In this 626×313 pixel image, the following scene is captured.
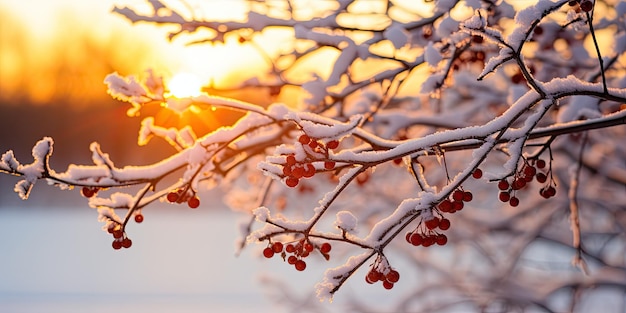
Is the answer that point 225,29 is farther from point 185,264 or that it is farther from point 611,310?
point 185,264

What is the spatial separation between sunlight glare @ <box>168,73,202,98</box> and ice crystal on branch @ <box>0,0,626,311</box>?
42 mm

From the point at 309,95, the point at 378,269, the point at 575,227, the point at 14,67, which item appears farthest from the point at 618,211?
the point at 14,67

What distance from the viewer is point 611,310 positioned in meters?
7.60

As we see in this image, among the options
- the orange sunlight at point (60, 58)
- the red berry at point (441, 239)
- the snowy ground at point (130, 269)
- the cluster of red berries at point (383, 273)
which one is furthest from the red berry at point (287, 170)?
the orange sunlight at point (60, 58)

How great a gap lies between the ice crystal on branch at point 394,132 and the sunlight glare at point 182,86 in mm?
42

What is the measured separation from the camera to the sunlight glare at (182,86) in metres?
2.58

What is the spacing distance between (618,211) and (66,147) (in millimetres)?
28571

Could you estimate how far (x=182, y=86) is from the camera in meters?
2.70

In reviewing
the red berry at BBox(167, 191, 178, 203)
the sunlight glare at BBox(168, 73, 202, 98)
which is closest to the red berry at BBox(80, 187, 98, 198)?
the red berry at BBox(167, 191, 178, 203)

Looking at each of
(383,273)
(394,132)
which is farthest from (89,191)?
(394,132)

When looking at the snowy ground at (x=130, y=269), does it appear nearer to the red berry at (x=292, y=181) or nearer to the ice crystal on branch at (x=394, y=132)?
the ice crystal on branch at (x=394, y=132)

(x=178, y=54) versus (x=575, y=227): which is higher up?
(x=178, y=54)

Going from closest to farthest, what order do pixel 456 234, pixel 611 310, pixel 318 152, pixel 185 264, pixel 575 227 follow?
pixel 318 152, pixel 575 227, pixel 456 234, pixel 611 310, pixel 185 264

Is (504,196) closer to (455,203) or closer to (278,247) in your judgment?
(455,203)
